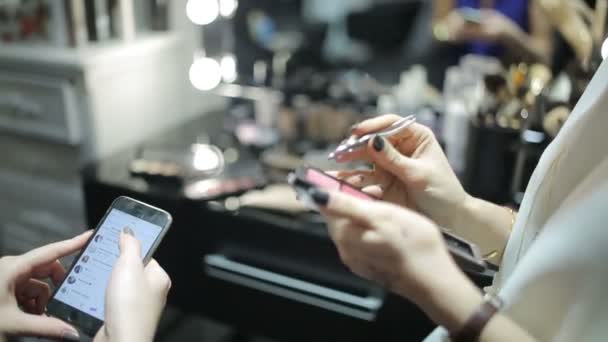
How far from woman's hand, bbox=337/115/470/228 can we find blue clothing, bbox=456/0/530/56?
2.20 feet

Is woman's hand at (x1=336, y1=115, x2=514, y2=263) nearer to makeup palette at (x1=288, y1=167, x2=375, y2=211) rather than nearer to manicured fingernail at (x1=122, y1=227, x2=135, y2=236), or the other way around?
makeup palette at (x1=288, y1=167, x2=375, y2=211)

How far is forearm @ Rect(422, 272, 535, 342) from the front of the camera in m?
0.35

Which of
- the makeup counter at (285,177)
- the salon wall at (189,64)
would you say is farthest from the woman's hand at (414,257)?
the salon wall at (189,64)

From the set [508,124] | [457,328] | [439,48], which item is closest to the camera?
[457,328]

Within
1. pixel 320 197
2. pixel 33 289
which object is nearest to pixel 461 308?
pixel 320 197

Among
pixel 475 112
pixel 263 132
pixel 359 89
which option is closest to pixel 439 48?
pixel 359 89

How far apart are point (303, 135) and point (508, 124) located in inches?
18.2

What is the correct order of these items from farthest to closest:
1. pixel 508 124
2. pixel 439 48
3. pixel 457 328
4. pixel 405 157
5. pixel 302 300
Answer: pixel 439 48, pixel 302 300, pixel 508 124, pixel 405 157, pixel 457 328

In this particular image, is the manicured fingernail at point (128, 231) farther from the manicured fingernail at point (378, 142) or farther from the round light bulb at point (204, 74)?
the round light bulb at point (204, 74)

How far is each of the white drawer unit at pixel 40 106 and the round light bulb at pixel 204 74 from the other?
0.98 feet

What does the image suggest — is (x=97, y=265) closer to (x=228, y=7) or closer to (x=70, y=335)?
(x=70, y=335)

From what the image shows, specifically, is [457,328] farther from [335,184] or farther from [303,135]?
[303,135]

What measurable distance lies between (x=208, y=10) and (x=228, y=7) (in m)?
0.05

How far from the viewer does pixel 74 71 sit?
107 cm
